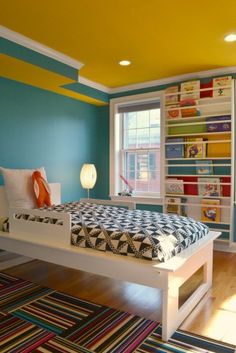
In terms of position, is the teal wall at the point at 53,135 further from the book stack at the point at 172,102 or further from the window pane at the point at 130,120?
the book stack at the point at 172,102

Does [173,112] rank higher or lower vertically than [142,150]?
higher

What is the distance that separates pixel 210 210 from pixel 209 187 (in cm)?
31

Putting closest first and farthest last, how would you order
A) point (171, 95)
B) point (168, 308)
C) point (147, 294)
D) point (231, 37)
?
point (168, 308)
point (147, 294)
point (231, 37)
point (171, 95)

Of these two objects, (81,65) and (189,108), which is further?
(189,108)

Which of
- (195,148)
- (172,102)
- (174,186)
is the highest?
(172,102)

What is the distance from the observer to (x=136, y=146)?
189 inches

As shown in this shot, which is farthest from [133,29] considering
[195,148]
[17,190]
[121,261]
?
[121,261]

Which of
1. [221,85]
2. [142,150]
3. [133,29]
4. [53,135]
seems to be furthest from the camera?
[142,150]

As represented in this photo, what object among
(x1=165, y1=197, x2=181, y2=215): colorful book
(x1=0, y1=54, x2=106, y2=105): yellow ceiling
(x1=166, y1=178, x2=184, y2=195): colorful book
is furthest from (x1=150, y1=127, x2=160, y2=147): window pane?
(x1=0, y1=54, x2=106, y2=105): yellow ceiling

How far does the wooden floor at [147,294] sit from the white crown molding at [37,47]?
2.39 metres

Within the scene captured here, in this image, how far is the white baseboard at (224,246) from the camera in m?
3.83

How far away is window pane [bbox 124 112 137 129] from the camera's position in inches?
190

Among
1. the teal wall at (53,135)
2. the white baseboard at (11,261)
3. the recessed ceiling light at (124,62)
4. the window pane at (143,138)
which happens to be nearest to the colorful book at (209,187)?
the window pane at (143,138)

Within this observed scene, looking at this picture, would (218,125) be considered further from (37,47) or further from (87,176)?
(37,47)
